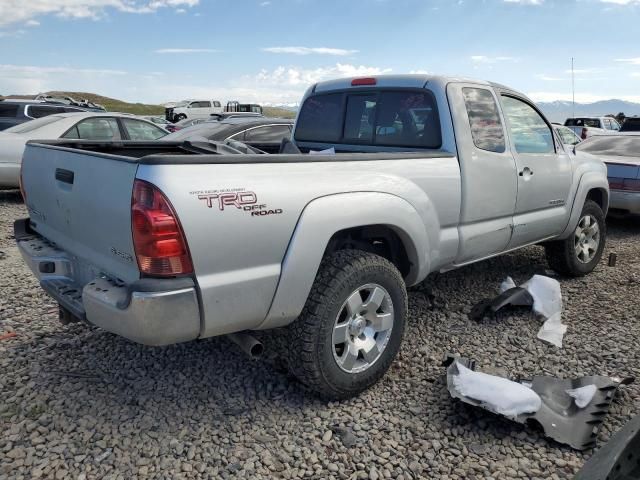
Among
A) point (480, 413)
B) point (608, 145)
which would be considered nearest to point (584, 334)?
point (480, 413)

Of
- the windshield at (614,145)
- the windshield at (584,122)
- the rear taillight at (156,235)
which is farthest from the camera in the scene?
the windshield at (584,122)

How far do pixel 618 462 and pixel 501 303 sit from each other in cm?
266

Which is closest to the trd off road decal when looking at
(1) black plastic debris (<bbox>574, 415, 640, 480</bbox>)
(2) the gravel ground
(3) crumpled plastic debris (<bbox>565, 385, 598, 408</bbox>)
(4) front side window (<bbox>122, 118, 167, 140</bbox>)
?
(2) the gravel ground

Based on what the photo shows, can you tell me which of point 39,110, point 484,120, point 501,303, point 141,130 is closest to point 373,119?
point 484,120

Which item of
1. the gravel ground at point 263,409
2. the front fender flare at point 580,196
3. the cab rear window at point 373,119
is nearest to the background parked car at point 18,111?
the gravel ground at point 263,409

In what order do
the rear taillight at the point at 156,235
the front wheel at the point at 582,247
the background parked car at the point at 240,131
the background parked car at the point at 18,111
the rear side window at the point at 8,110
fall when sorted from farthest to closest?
the rear side window at the point at 8,110
the background parked car at the point at 18,111
the background parked car at the point at 240,131
the front wheel at the point at 582,247
the rear taillight at the point at 156,235

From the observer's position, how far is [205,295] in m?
2.38

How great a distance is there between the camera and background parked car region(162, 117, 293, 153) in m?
8.20

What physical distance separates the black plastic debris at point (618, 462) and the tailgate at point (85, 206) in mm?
1907

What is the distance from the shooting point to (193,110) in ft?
116

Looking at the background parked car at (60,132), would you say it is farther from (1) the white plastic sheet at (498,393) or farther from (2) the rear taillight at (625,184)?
(2) the rear taillight at (625,184)

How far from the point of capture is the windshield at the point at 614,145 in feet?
26.3

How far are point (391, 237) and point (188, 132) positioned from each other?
5809 millimetres

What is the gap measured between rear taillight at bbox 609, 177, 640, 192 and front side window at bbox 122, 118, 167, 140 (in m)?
7.40
